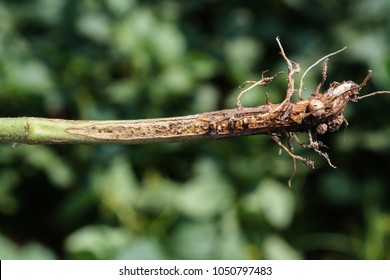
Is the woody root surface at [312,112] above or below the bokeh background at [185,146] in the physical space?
below

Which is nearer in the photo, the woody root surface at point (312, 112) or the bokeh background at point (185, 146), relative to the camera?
the woody root surface at point (312, 112)

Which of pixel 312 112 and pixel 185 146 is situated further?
pixel 185 146

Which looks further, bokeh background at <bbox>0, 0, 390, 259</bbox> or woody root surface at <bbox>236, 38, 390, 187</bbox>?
bokeh background at <bbox>0, 0, 390, 259</bbox>

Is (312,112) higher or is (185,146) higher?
(185,146)

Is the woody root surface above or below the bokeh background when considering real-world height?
below
